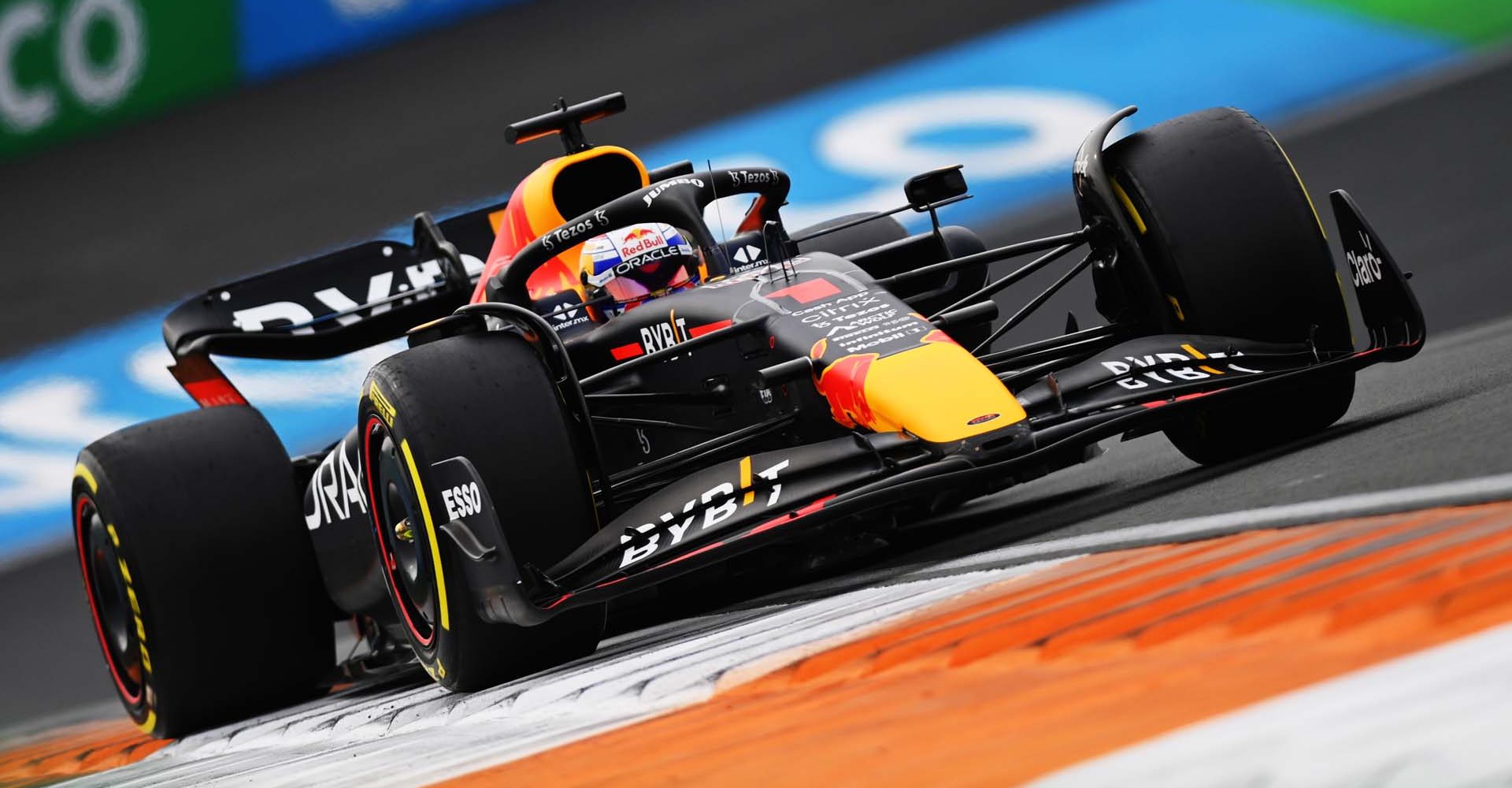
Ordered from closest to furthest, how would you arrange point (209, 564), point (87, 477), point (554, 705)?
point (554, 705), point (209, 564), point (87, 477)

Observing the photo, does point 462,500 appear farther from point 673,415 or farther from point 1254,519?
point 1254,519

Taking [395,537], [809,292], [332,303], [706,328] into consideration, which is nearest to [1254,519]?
[809,292]

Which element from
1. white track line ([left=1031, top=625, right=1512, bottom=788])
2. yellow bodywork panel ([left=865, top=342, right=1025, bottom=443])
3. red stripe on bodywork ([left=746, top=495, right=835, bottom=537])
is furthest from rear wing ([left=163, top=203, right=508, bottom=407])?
white track line ([left=1031, top=625, right=1512, bottom=788])

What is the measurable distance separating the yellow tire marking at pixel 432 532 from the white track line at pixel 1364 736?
3.08 m

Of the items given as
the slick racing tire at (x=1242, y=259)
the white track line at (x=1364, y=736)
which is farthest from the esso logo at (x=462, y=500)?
the white track line at (x=1364, y=736)

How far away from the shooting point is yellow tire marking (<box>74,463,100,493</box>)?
648cm

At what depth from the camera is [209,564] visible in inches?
252

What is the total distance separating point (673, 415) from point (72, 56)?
26.9ft

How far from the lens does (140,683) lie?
6746mm

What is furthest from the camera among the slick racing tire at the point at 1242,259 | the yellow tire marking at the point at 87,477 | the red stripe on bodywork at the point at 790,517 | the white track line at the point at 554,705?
the yellow tire marking at the point at 87,477

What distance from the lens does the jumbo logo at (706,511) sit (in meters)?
4.62

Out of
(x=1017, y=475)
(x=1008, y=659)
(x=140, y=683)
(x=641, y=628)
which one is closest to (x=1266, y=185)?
(x=1017, y=475)

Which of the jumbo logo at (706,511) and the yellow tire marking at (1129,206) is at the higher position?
the yellow tire marking at (1129,206)

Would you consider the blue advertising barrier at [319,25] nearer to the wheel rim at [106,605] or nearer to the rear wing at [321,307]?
the rear wing at [321,307]
